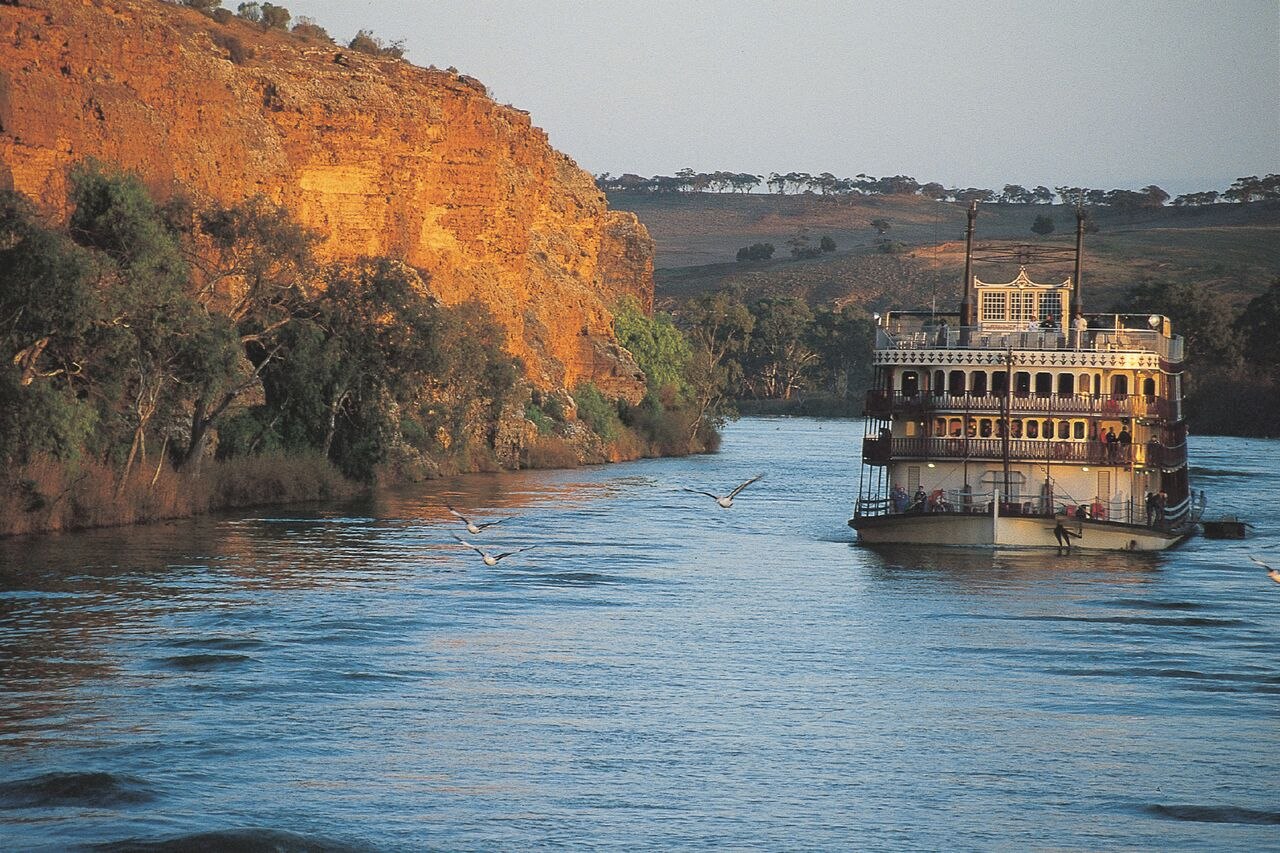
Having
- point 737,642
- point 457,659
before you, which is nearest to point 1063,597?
point 737,642

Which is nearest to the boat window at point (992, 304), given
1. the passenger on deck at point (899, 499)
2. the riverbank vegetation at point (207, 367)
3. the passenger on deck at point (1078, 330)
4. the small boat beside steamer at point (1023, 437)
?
the small boat beside steamer at point (1023, 437)

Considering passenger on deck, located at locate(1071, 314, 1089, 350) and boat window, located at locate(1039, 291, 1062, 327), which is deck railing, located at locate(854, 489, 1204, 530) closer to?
passenger on deck, located at locate(1071, 314, 1089, 350)

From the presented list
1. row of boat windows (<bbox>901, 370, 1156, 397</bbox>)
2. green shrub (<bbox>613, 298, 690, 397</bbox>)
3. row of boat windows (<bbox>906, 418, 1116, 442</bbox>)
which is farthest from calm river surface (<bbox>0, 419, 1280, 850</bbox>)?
green shrub (<bbox>613, 298, 690, 397</bbox>)

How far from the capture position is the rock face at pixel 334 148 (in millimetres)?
49531

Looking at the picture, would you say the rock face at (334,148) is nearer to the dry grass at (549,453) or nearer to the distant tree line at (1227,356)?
the dry grass at (549,453)

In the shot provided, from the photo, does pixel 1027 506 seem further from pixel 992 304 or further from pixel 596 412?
pixel 596 412

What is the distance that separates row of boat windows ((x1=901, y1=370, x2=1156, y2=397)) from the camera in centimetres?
4288

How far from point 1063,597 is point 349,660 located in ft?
54.8

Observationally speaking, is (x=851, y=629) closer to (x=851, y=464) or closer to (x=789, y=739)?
(x=789, y=739)

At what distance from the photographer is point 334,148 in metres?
72.1

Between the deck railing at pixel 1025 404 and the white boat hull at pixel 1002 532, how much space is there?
270 centimetres

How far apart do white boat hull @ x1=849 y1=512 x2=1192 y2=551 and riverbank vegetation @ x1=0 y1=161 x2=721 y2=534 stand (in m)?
18.1

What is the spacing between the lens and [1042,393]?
1693 inches

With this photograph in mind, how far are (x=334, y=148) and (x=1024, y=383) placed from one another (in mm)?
38560
